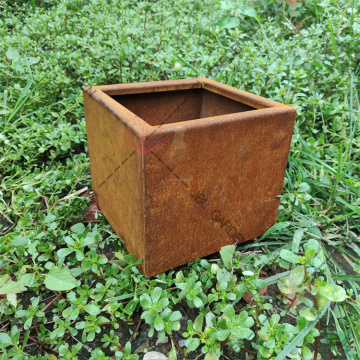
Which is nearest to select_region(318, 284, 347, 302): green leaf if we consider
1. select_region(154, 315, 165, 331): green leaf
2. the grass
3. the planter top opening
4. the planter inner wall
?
the grass

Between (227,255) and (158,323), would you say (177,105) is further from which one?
(158,323)

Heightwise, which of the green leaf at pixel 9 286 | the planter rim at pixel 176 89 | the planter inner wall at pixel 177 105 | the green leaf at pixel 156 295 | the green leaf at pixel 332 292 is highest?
the planter rim at pixel 176 89

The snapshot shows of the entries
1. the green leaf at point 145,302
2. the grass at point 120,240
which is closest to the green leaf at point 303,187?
the grass at point 120,240

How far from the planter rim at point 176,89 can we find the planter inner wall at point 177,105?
0.04m

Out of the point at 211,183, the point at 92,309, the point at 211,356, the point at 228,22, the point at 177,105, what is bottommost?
the point at 211,356

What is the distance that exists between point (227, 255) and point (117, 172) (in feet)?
1.52

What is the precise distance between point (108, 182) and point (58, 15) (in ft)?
5.99

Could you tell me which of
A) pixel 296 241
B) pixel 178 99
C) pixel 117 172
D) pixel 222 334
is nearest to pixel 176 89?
pixel 178 99

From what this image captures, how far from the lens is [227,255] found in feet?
3.85

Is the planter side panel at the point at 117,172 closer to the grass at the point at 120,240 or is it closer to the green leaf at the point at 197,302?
the grass at the point at 120,240

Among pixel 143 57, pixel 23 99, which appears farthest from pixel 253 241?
pixel 23 99

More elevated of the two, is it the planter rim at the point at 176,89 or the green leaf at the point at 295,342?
the planter rim at the point at 176,89

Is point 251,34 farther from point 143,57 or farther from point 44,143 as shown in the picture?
point 44,143

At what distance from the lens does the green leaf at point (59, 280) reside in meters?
0.98
